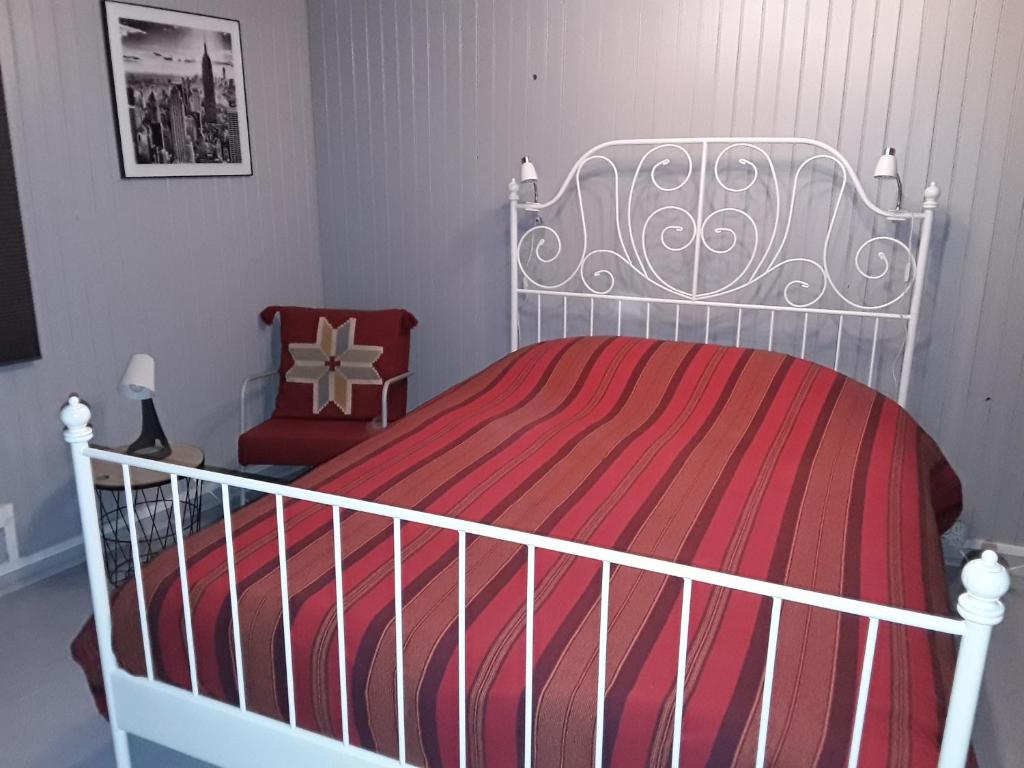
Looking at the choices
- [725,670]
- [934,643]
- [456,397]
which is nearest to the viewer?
[725,670]

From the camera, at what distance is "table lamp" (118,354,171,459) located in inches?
97.6

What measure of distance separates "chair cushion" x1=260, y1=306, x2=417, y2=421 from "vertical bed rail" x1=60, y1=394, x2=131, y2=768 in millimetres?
1625

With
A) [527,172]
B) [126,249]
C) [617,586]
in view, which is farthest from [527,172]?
[617,586]

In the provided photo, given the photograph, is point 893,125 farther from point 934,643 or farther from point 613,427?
point 934,643

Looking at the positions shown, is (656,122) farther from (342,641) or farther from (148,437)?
(342,641)

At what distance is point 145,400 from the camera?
8.50ft

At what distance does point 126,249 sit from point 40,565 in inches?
44.2

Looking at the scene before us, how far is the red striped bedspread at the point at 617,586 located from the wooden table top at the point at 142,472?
69 centimetres

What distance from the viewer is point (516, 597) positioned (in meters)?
1.49

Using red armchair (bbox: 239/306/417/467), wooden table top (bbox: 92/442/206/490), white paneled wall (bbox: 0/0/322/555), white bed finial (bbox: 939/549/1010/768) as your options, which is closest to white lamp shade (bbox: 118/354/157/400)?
wooden table top (bbox: 92/442/206/490)

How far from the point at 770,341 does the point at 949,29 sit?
1.11 m

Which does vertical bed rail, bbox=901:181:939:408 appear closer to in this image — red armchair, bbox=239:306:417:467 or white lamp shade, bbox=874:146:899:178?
white lamp shade, bbox=874:146:899:178

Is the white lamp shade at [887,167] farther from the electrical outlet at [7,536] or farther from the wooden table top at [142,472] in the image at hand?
the electrical outlet at [7,536]

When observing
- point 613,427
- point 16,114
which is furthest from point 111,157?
point 613,427
